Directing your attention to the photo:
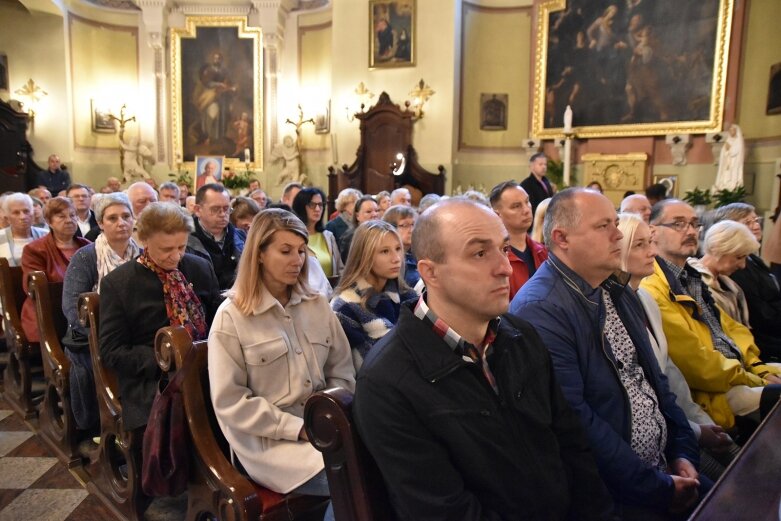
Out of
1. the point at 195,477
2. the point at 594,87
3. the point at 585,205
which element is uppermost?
the point at 594,87

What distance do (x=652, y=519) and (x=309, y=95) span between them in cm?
1489

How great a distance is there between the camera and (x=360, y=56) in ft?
42.4

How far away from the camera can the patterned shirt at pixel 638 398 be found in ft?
6.73

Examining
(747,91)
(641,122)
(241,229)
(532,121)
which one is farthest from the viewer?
(532,121)

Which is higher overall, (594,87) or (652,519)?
(594,87)


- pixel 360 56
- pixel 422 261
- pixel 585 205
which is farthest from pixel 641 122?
pixel 422 261

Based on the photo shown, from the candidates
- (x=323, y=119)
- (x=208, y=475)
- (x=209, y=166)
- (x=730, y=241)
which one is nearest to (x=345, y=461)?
(x=208, y=475)

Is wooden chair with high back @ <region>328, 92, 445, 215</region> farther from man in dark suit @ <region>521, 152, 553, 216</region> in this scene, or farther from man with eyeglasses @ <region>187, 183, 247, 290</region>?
man with eyeglasses @ <region>187, 183, 247, 290</region>

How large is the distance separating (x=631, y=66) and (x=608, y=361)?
1117cm

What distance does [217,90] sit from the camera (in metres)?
15.3

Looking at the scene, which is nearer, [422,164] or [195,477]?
[195,477]

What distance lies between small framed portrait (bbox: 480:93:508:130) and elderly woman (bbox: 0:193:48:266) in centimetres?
1022

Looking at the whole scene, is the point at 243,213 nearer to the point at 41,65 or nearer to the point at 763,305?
the point at 763,305

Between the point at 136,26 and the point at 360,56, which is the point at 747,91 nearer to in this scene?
the point at 360,56
